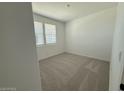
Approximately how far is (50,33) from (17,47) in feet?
13.2

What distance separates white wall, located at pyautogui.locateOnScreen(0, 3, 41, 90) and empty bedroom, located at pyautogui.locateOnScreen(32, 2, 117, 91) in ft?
4.39

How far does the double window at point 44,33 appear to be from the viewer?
395 centimetres

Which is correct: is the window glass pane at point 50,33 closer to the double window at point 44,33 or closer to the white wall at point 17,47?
the double window at point 44,33

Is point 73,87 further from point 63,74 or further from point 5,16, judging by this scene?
point 5,16

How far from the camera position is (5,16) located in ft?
2.09

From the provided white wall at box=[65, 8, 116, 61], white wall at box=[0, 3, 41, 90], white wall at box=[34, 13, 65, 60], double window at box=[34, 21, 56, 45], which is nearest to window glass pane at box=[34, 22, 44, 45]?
double window at box=[34, 21, 56, 45]

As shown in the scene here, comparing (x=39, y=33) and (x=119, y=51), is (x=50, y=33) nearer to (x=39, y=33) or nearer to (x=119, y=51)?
(x=39, y=33)

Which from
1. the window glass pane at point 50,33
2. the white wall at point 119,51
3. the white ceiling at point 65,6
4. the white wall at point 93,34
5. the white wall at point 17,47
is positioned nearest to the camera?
the white wall at point 17,47

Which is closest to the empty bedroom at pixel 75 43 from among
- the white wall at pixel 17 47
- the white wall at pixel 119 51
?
the white wall at pixel 119 51

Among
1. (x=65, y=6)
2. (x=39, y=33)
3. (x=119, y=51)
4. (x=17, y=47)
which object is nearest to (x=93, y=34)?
(x=65, y=6)

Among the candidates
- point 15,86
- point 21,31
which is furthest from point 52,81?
point 21,31

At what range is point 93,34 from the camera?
4.16 meters

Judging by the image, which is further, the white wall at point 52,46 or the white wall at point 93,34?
the white wall at point 52,46

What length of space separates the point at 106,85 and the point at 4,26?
248 centimetres
